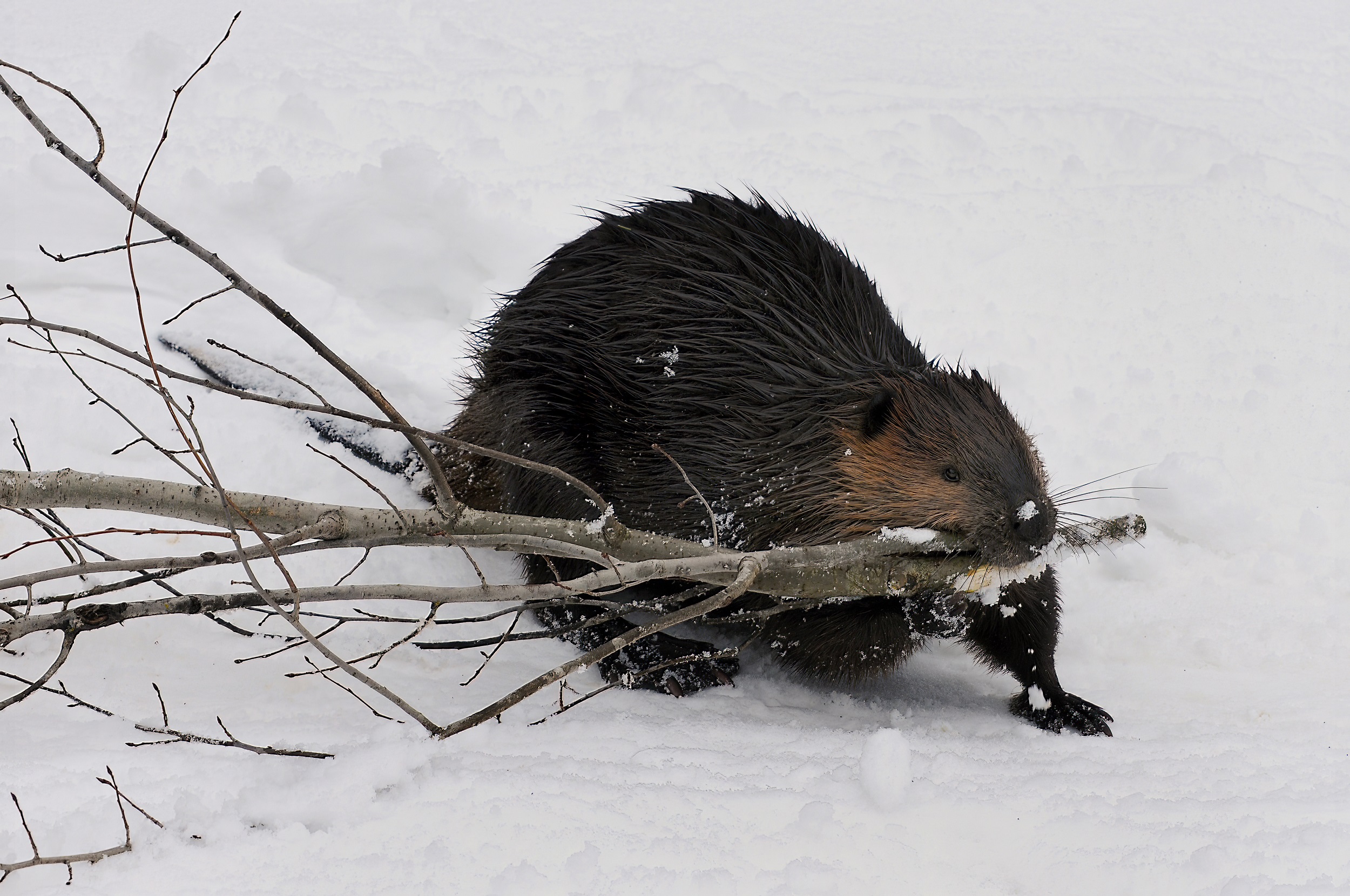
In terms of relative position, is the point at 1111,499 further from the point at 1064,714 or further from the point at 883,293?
the point at 883,293

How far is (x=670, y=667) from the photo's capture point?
3037 mm

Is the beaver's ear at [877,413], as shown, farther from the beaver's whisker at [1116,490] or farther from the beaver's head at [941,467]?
the beaver's whisker at [1116,490]

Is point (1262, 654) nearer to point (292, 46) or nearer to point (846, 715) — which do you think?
point (846, 715)

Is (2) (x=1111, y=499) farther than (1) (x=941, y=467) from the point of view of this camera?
Yes

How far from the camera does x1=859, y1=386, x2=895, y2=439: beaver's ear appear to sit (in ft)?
9.05

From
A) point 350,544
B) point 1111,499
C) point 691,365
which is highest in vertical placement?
point 691,365

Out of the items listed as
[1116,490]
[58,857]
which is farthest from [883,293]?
[58,857]

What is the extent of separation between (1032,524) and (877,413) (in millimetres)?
488

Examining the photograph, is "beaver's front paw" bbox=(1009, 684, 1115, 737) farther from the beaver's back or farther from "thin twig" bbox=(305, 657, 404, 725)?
"thin twig" bbox=(305, 657, 404, 725)

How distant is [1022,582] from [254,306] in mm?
3050

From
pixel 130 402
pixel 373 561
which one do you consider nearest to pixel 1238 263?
pixel 373 561

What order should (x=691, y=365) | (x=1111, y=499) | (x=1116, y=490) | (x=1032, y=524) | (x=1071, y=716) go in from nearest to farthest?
(x=1032, y=524) → (x=1071, y=716) → (x=691, y=365) → (x=1111, y=499) → (x=1116, y=490)

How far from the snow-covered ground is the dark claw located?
4.0 inches

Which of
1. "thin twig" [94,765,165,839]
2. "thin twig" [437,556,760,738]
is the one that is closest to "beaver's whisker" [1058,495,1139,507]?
"thin twig" [437,556,760,738]
